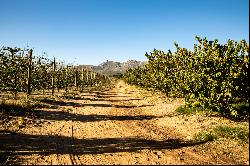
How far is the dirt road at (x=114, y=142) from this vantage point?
1035 centimetres

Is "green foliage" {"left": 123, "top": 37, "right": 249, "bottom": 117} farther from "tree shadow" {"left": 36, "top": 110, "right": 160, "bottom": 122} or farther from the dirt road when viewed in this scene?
"tree shadow" {"left": 36, "top": 110, "right": 160, "bottom": 122}

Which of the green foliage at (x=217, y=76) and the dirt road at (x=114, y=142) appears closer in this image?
the dirt road at (x=114, y=142)

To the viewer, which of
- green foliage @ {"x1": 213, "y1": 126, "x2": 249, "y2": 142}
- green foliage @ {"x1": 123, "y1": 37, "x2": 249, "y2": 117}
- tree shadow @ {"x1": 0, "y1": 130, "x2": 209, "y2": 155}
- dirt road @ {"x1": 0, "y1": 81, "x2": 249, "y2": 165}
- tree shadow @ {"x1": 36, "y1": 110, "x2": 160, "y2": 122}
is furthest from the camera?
tree shadow @ {"x1": 36, "y1": 110, "x2": 160, "y2": 122}

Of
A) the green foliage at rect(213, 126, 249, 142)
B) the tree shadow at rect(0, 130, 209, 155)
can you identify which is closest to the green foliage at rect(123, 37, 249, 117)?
the green foliage at rect(213, 126, 249, 142)

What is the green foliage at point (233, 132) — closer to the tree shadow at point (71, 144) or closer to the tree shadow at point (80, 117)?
the tree shadow at point (71, 144)

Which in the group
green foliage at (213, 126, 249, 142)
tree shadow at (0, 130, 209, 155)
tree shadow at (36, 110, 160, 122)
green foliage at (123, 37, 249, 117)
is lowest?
tree shadow at (0, 130, 209, 155)

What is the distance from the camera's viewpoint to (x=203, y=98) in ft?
51.6

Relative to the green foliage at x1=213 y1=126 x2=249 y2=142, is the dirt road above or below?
below

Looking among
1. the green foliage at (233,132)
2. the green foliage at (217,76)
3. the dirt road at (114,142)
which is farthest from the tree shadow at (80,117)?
the green foliage at (233,132)

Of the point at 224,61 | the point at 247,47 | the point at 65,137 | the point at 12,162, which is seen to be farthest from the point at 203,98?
the point at 12,162

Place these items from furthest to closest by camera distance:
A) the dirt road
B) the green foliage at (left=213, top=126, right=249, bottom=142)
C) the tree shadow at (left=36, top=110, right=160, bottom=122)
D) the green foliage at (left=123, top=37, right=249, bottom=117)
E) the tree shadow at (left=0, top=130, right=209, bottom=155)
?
the tree shadow at (left=36, top=110, right=160, bottom=122), the green foliage at (left=123, top=37, right=249, bottom=117), the green foliage at (left=213, top=126, right=249, bottom=142), the tree shadow at (left=0, top=130, right=209, bottom=155), the dirt road

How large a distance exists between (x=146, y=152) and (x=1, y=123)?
917cm

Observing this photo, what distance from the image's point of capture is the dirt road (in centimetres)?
1035

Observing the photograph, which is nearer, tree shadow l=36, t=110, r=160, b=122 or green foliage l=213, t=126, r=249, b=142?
green foliage l=213, t=126, r=249, b=142
